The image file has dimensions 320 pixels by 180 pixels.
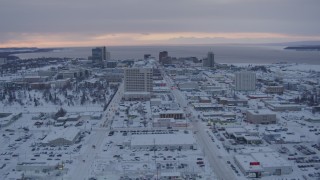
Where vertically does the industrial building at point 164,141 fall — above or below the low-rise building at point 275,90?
below

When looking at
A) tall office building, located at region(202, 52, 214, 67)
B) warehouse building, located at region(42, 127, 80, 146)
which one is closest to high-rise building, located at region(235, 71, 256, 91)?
warehouse building, located at region(42, 127, 80, 146)

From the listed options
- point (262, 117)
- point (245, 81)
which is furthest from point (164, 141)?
point (245, 81)

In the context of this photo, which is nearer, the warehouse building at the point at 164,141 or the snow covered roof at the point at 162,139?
the warehouse building at the point at 164,141

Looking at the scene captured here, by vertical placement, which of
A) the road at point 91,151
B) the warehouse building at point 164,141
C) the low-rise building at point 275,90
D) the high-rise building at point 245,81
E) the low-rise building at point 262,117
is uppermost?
the high-rise building at point 245,81

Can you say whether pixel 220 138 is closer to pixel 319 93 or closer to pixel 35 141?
pixel 35 141

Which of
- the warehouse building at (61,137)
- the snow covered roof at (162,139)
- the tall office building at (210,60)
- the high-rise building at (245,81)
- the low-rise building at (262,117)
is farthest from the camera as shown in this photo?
the tall office building at (210,60)

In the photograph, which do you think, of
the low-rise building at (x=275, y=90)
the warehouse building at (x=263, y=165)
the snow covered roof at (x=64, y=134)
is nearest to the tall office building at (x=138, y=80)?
the low-rise building at (x=275, y=90)

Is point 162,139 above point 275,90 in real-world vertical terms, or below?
below

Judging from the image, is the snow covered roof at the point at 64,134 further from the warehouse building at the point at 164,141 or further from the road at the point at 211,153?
the road at the point at 211,153

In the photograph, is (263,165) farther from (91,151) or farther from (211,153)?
(91,151)
